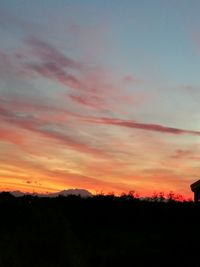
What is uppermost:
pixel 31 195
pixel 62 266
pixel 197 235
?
pixel 31 195

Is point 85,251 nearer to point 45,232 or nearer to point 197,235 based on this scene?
point 45,232

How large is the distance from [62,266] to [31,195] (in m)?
14.3

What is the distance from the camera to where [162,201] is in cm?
3195

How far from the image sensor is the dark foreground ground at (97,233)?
18.4 meters

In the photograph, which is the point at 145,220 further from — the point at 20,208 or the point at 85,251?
the point at 85,251

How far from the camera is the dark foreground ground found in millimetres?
18438

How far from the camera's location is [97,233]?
27141mm

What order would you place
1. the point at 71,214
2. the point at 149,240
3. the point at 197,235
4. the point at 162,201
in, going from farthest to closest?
the point at 162,201 → the point at 71,214 → the point at 149,240 → the point at 197,235

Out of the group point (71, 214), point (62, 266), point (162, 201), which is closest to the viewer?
point (62, 266)

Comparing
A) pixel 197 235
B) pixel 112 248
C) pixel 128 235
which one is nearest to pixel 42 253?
pixel 112 248

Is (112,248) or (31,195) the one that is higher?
(31,195)

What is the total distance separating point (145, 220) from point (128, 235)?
4152 mm

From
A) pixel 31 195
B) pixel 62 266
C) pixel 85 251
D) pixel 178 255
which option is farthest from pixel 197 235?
pixel 31 195

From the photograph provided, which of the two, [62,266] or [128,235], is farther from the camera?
[128,235]
